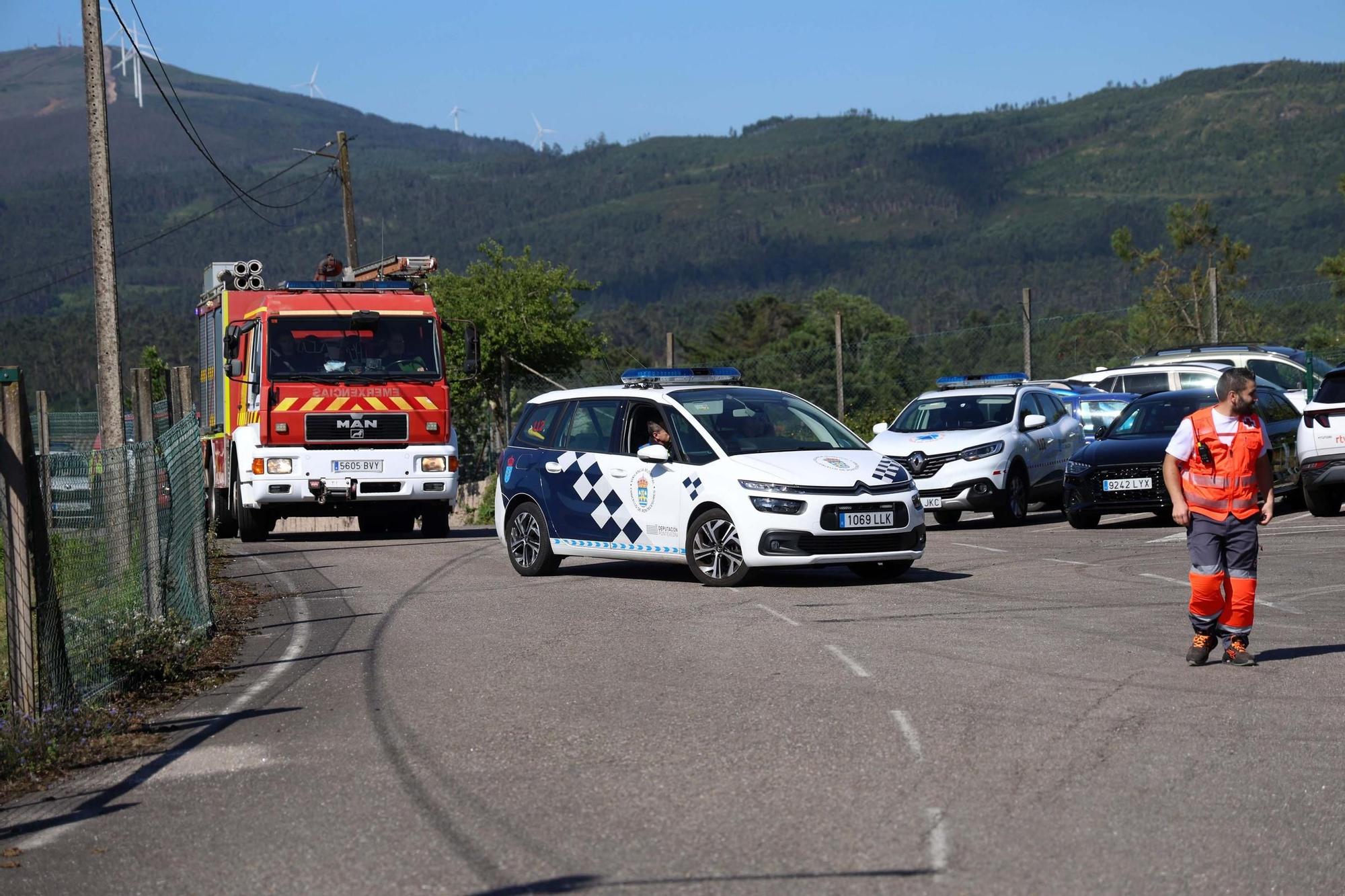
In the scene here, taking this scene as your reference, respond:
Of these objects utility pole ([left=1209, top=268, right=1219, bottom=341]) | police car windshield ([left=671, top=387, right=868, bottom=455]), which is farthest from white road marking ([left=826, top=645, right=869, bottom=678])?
utility pole ([left=1209, top=268, right=1219, bottom=341])

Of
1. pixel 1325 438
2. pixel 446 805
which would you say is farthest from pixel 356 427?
pixel 446 805

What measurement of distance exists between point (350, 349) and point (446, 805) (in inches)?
606

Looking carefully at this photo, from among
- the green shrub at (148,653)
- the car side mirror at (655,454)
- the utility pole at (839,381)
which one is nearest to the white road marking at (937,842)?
the green shrub at (148,653)

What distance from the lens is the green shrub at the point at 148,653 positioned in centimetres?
995

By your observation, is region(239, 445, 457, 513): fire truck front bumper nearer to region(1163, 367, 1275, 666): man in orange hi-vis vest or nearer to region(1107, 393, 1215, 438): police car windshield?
region(1107, 393, 1215, 438): police car windshield

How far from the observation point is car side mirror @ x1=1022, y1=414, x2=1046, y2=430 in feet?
71.4

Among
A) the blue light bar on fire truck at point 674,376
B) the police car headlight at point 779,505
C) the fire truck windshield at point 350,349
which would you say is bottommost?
the police car headlight at point 779,505

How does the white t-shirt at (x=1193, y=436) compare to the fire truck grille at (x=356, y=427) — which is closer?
the white t-shirt at (x=1193, y=436)

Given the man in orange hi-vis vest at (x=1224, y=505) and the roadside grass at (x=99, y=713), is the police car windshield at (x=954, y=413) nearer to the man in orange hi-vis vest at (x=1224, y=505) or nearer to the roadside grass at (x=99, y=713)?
the roadside grass at (x=99, y=713)

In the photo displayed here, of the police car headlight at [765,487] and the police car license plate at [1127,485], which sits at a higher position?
the police car headlight at [765,487]

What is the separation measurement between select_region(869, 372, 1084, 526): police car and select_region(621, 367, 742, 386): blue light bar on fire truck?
4325 millimetres

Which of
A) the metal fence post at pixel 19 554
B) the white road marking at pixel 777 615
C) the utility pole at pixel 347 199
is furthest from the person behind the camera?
the utility pole at pixel 347 199

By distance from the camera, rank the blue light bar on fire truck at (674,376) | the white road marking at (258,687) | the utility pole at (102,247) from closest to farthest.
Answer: the white road marking at (258,687) < the blue light bar on fire truck at (674,376) < the utility pole at (102,247)

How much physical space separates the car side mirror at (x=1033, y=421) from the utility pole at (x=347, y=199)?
18374 mm
